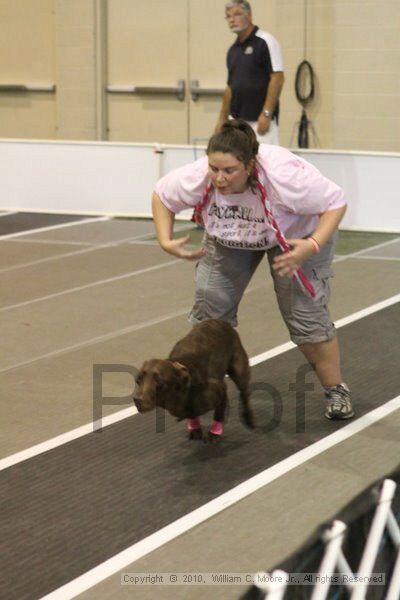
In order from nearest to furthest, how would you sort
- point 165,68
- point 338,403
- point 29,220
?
point 338,403
point 29,220
point 165,68

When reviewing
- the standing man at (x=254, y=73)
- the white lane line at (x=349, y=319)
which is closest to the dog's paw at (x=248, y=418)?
the white lane line at (x=349, y=319)

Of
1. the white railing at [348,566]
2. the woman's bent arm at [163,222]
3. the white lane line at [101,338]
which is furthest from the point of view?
the white lane line at [101,338]

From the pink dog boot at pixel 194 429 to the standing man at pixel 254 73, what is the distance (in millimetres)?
5448

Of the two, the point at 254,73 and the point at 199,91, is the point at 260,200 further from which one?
the point at 199,91

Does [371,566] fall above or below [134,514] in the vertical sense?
above

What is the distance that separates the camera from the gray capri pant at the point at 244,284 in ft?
15.3

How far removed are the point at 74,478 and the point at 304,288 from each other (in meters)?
1.20

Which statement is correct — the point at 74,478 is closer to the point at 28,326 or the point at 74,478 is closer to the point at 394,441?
the point at 394,441

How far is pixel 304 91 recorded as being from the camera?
1346 centimetres

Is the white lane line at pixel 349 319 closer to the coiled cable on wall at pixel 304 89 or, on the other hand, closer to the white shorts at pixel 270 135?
the white shorts at pixel 270 135

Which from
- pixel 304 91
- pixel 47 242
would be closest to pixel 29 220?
pixel 47 242

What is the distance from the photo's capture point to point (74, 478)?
4316mm

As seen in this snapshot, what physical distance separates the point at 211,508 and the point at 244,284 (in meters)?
1.11

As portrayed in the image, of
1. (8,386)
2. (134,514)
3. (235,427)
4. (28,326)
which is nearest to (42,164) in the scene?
(28,326)
